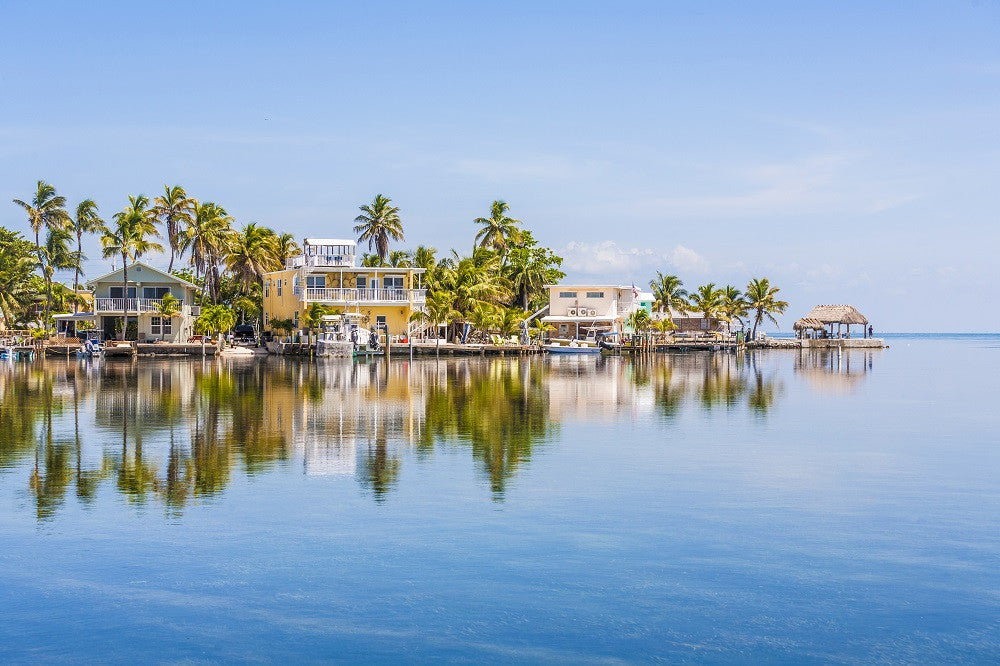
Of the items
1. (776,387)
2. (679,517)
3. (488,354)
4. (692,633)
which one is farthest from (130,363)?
(692,633)

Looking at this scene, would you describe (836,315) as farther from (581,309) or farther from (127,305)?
(127,305)

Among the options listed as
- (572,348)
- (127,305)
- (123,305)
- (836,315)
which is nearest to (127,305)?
(127,305)

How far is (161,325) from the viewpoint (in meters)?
77.9

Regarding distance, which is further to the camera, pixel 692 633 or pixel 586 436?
pixel 586 436

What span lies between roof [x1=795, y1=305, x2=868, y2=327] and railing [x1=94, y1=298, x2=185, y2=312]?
74.1m

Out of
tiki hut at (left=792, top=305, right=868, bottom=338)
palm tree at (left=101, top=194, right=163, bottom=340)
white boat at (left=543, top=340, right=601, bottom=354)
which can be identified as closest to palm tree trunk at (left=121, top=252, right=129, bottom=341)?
palm tree at (left=101, top=194, right=163, bottom=340)

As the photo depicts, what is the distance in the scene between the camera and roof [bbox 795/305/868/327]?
11181cm

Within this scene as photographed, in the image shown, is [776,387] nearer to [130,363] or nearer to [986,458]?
[986,458]

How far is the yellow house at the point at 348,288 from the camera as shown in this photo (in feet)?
253

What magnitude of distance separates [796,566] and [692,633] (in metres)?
3.16

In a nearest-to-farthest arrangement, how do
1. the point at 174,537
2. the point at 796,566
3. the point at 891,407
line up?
1. the point at 796,566
2. the point at 174,537
3. the point at 891,407

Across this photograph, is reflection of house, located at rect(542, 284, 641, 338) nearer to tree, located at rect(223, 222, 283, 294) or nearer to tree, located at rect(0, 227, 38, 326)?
tree, located at rect(223, 222, 283, 294)

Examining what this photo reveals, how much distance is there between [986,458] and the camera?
23.1 metres

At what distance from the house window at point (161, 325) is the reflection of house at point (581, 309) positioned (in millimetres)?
36340
